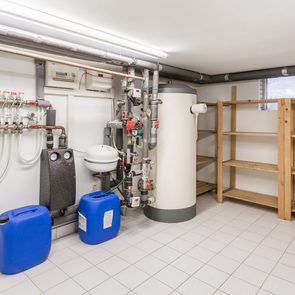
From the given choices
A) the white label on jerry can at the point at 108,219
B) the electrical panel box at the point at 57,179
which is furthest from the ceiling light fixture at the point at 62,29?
the white label on jerry can at the point at 108,219

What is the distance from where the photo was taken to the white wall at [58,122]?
8.65 feet

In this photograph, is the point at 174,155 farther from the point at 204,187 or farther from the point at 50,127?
the point at 204,187

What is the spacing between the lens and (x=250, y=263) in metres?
2.45

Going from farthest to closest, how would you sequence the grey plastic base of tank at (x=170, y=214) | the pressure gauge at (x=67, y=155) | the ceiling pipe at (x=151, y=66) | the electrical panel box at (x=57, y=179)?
the grey plastic base of tank at (x=170, y=214), the pressure gauge at (x=67, y=155), the electrical panel box at (x=57, y=179), the ceiling pipe at (x=151, y=66)

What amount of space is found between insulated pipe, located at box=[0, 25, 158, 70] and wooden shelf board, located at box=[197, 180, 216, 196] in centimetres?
255

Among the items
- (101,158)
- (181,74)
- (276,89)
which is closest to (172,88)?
(181,74)

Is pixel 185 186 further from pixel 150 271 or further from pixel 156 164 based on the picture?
pixel 150 271

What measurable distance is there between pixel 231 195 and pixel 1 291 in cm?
345

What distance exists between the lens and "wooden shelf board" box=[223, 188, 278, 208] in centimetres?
384

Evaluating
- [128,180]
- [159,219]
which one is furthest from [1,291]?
[159,219]

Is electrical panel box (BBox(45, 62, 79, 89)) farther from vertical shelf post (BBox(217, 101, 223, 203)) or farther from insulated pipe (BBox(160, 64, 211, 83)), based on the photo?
vertical shelf post (BBox(217, 101, 223, 203))

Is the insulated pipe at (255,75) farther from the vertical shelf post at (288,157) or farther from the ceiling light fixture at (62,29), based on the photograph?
the ceiling light fixture at (62,29)

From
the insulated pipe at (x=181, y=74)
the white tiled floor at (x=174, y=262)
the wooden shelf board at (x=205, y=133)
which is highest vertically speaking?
the insulated pipe at (x=181, y=74)

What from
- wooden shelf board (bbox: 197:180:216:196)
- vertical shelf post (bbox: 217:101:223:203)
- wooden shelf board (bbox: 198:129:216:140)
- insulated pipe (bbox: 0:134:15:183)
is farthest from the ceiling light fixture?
wooden shelf board (bbox: 197:180:216:196)
